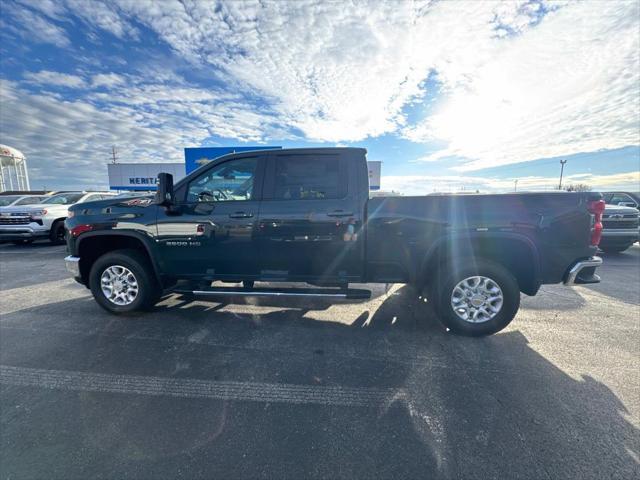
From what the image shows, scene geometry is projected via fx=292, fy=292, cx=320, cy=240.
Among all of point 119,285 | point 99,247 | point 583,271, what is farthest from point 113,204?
point 583,271

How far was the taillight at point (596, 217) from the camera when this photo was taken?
3.19 metres

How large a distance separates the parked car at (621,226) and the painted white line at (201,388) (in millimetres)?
9193

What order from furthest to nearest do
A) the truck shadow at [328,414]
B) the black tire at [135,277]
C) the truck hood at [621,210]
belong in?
the truck hood at [621,210] < the black tire at [135,277] < the truck shadow at [328,414]

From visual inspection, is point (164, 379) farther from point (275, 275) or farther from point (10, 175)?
point (10, 175)

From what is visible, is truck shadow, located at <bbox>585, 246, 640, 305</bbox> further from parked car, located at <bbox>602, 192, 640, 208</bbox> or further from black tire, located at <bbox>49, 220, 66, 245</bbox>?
black tire, located at <bbox>49, 220, 66, 245</bbox>

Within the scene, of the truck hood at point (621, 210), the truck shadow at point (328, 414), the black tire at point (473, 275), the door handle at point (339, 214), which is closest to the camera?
the truck shadow at point (328, 414)

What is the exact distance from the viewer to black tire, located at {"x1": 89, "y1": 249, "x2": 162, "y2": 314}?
3848mm

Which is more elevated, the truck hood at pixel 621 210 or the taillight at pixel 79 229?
the truck hood at pixel 621 210

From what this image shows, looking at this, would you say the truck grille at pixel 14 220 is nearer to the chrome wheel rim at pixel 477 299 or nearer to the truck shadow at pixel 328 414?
the truck shadow at pixel 328 414

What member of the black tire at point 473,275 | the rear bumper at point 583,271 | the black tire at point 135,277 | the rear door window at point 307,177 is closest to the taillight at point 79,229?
the black tire at point 135,277

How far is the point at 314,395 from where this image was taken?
2.42m

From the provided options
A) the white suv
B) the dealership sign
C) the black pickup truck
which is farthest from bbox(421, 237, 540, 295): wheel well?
the dealership sign

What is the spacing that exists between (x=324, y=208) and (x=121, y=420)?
264 centimetres

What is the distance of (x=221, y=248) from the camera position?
12.2ft
